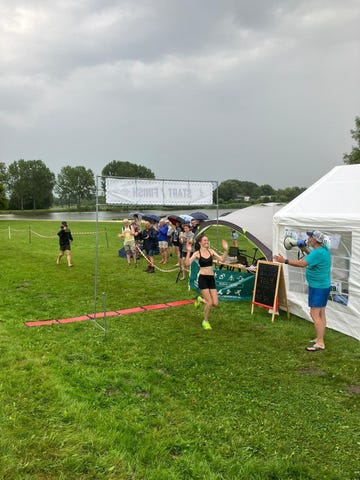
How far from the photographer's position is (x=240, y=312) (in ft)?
27.4

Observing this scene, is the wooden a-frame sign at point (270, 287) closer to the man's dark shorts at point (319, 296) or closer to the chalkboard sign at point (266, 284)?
the chalkboard sign at point (266, 284)

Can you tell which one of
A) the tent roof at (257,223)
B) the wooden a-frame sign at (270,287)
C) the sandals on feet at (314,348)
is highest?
the tent roof at (257,223)

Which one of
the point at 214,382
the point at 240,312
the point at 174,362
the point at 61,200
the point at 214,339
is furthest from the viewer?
the point at 61,200

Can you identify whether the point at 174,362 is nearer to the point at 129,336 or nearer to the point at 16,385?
the point at 129,336

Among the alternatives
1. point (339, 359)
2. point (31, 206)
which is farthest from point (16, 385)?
point (31, 206)

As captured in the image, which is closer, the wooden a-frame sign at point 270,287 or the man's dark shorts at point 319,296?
the man's dark shorts at point 319,296

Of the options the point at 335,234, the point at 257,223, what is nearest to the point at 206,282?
the point at 335,234

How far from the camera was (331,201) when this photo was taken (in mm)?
7836

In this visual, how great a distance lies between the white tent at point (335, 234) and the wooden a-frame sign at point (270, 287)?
0.32 metres

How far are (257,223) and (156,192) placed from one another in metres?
4.52

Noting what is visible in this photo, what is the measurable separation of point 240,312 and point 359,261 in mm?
2723

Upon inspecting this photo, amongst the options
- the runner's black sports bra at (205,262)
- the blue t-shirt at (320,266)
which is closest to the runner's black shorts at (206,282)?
the runner's black sports bra at (205,262)

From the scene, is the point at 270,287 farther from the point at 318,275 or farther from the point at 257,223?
the point at 257,223

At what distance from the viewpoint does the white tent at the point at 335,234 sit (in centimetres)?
686
